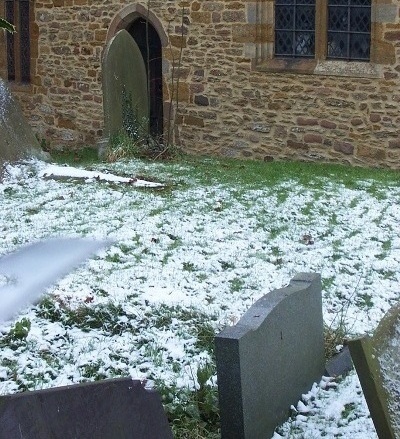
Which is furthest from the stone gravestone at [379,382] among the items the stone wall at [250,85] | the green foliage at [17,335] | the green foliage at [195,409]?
the stone wall at [250,85]

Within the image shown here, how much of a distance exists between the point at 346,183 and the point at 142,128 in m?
3.33

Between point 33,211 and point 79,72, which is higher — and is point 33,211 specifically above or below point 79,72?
below

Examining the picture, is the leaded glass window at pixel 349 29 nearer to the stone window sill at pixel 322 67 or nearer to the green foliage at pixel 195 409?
the stone window sill at pixel 322 67

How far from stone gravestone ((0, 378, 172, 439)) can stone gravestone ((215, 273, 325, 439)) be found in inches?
32.0

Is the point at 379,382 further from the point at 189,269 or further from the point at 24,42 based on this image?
the point at 24,42

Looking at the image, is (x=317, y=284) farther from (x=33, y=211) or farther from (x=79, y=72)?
(x=79, y=72)

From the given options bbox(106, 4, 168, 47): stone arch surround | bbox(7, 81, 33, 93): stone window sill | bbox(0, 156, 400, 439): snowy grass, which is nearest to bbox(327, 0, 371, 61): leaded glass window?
bbox(0, 156, 400, 439): snowy grass

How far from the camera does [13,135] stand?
10.8 m

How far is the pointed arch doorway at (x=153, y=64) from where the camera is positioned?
15.0 meters

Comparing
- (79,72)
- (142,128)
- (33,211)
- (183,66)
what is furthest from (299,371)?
(79,72)

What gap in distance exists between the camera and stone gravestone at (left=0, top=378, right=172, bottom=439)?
336cm

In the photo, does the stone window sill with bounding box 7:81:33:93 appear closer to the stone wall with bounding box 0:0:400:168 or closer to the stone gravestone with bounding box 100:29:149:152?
the stone wall with bounding box 0:0:400:168

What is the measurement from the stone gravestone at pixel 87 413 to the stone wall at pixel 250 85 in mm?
9086

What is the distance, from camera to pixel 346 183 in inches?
428
